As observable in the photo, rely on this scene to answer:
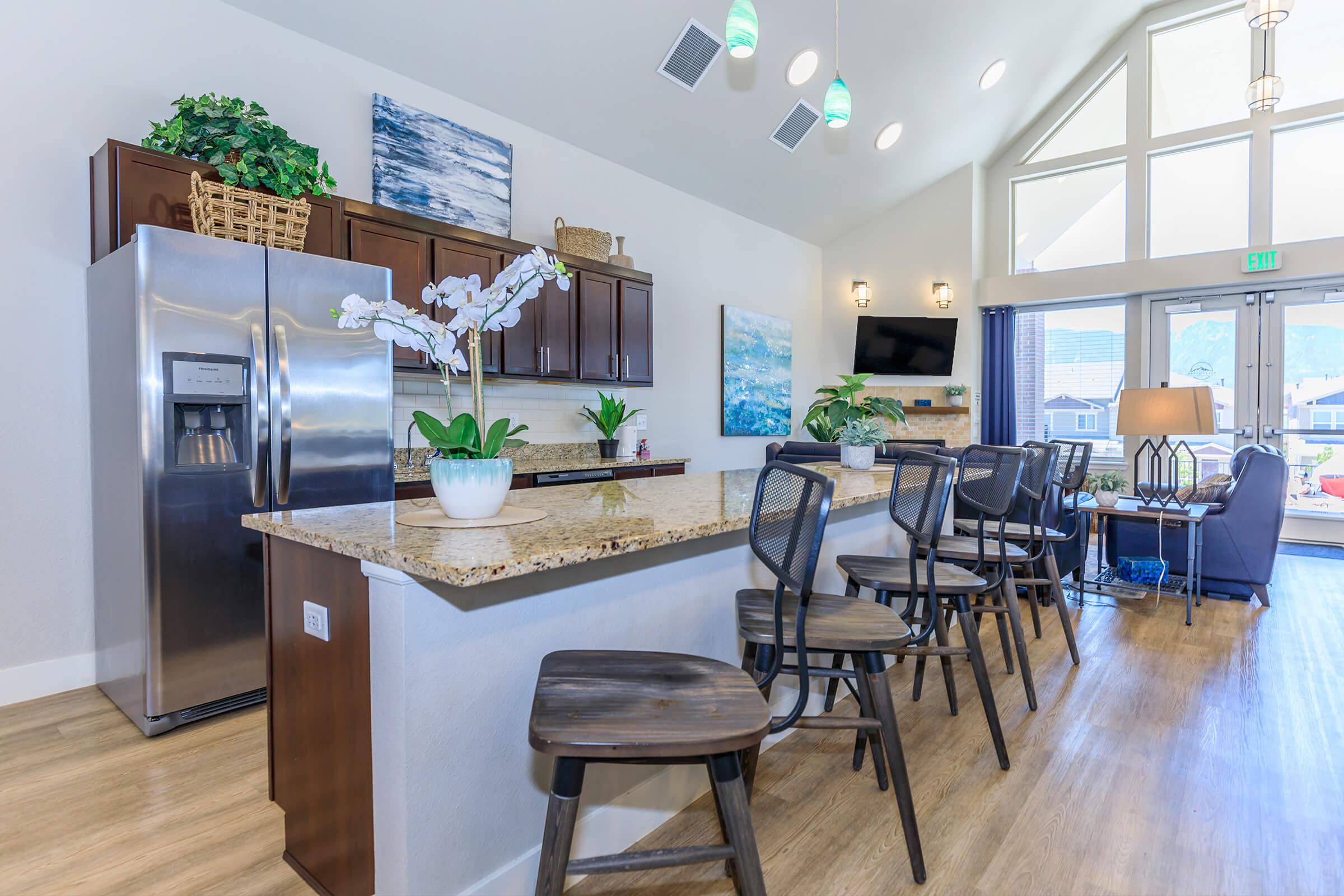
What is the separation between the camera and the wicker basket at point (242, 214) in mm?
2527

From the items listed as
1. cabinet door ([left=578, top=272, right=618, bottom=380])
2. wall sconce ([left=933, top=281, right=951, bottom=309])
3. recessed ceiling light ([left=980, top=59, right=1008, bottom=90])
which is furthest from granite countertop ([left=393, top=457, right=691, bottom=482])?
recessed ceiling light ([left=980, top=59, right=1008, bottom=90])

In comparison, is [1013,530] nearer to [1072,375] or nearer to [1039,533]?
[1039,533]

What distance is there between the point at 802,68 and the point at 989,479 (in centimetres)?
395

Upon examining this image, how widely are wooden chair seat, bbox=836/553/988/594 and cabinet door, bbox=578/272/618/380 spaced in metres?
2.62

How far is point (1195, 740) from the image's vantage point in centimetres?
234

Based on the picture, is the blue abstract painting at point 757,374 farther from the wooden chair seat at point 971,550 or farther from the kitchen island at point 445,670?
the kitchen island at point 445,670

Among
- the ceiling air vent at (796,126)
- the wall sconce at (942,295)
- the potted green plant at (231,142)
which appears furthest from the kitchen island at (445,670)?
the wall sconce at (942,295)

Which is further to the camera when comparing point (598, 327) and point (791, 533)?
point (598, 327)

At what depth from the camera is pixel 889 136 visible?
6191 millimetres

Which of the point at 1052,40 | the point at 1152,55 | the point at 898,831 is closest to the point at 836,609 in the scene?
the point at 898,831

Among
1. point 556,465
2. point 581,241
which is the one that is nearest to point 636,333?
point 581,241

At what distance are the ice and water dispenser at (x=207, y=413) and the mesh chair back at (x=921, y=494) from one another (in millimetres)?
2344

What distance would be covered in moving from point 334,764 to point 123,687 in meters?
1.73

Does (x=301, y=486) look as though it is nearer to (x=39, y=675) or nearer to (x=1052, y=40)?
(x=39, y=675)
